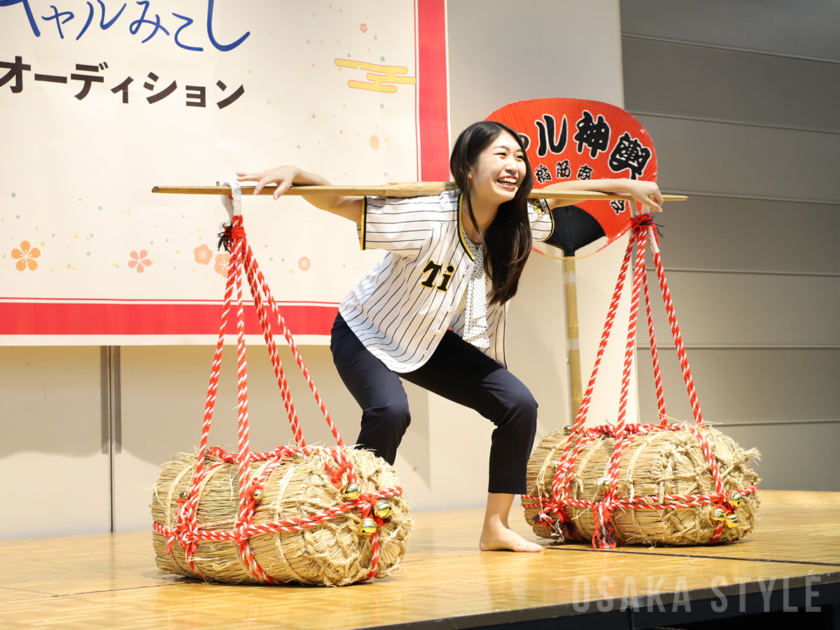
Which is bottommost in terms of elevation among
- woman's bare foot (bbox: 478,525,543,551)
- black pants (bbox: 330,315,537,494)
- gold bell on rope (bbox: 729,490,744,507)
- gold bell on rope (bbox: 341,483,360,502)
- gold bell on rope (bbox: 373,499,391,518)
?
woman's bare foot (bbox: 478,525,543,551)

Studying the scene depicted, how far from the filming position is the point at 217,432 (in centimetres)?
356

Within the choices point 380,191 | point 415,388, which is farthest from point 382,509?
point 415,388

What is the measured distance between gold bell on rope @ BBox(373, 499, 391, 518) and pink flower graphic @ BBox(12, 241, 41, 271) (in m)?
1.80

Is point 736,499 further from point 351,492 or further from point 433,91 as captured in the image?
point 433,91

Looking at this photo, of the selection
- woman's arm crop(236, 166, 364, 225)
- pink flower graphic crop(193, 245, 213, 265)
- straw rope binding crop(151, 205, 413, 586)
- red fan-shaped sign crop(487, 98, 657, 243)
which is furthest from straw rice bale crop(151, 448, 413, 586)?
red fan-shaped sign crop(487, 98, 657, 243)

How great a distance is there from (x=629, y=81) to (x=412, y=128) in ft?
4.93

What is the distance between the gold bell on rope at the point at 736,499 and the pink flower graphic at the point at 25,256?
91.0 inches

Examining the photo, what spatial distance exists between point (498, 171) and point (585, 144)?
1.66 metres

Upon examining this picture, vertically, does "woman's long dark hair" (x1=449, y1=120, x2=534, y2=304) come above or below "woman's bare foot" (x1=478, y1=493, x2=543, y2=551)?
above

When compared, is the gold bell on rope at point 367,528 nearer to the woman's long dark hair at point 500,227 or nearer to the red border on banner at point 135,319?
the woman's long dark hair at point 500,227

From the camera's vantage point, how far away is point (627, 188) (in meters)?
2.63

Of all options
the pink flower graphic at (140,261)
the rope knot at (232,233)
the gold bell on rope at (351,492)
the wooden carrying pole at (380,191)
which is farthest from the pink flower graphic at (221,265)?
the gold bell on rope at (351,492)

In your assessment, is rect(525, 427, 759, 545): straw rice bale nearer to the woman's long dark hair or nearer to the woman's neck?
the woman's long dark hair

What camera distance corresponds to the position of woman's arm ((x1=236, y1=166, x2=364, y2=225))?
214cm
